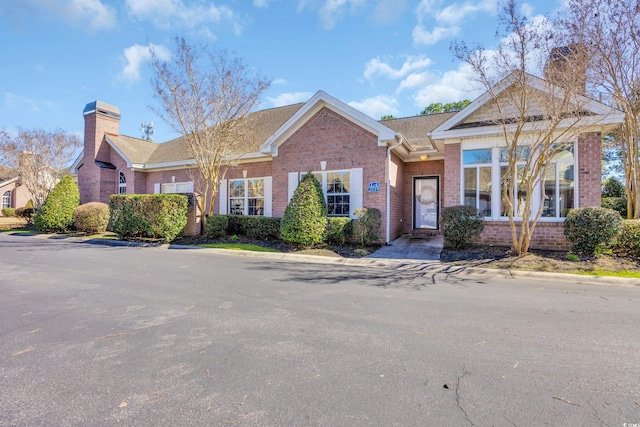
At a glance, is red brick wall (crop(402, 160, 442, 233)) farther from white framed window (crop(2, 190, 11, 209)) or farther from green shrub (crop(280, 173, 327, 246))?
white framed window (crop(2, 190, 11, 209))

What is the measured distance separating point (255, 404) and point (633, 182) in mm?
13421

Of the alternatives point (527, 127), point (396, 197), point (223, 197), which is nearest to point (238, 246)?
point (223, 197)

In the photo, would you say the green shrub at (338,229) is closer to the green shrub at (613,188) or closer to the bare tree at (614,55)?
the bare tree at (614,55)

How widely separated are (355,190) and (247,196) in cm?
596

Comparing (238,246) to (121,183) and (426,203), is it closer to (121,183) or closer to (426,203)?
(426,203)

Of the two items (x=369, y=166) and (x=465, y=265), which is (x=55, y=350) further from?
(x=369, y=166)

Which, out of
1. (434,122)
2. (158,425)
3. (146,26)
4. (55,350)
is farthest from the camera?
(434,122)

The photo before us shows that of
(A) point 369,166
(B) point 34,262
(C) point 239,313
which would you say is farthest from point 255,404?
(A) point 369,166

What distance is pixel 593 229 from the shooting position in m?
8.12

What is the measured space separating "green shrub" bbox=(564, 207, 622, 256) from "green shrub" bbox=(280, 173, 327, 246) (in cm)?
717

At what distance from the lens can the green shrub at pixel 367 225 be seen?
11.1 meters

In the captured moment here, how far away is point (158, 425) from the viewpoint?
2.22 m

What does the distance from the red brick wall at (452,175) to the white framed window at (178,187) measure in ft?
44.0

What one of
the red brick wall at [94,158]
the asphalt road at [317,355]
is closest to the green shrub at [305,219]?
the asphalt road at [317,355]
